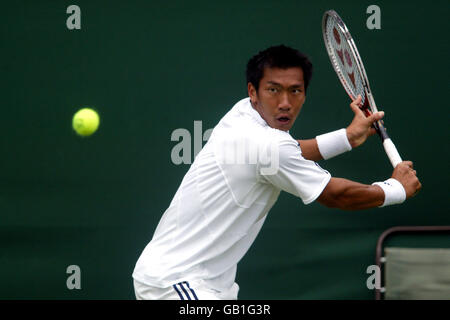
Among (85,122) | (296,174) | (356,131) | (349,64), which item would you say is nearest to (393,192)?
(296,174)

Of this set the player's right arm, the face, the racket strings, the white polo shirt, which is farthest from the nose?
the racket strings

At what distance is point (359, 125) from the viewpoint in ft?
11.8

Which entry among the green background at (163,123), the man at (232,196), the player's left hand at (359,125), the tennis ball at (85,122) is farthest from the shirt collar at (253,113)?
the tennis ball at (85,122)

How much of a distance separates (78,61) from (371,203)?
1.74m

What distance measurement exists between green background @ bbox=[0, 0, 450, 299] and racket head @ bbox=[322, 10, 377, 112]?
14.9 inches

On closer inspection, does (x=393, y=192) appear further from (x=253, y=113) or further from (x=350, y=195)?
(x=253, y=113)

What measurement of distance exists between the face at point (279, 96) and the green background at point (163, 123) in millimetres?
892

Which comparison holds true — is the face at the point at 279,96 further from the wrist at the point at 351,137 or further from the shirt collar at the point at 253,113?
the wrist at the point at 351,137

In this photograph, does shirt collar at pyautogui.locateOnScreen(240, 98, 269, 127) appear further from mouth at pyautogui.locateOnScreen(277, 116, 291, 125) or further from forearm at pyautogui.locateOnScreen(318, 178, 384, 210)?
forearm at pyautogui.locateOnScreen(318, 178, 384, 210)

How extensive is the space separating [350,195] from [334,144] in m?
0.58

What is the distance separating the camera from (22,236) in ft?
14.1

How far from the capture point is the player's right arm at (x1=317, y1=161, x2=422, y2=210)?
3.19m
